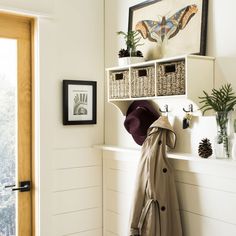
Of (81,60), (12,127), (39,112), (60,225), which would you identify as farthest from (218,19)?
(60,225)

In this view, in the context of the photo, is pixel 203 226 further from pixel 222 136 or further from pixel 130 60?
pixel 130 60

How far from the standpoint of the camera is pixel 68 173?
Answer: 288 cm

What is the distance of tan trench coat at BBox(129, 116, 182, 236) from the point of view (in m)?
2.29

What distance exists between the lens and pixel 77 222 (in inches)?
115

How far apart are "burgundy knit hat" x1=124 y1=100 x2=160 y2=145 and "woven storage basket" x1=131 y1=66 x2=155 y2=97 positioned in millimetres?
135

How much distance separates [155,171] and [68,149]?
795mm

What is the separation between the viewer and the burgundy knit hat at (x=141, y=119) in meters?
2.56

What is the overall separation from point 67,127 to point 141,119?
0.60m

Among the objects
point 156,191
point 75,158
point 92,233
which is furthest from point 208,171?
point 92,233

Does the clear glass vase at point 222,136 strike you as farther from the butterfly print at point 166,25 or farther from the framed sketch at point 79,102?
the framed sketch at point 79,102

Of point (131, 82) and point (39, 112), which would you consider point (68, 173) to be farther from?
Result: point (131, 82)

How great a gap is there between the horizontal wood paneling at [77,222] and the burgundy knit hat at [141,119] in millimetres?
732

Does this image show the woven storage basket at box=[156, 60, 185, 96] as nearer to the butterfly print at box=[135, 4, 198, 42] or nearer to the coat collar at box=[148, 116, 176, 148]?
the coat collar at box=[148, 116, 176, 148]

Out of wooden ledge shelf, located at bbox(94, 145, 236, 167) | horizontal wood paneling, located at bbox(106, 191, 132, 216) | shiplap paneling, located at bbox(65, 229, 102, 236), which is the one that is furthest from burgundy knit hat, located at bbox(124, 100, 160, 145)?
shiplap paneling, located at bbox(65, 229, 102, 236)
